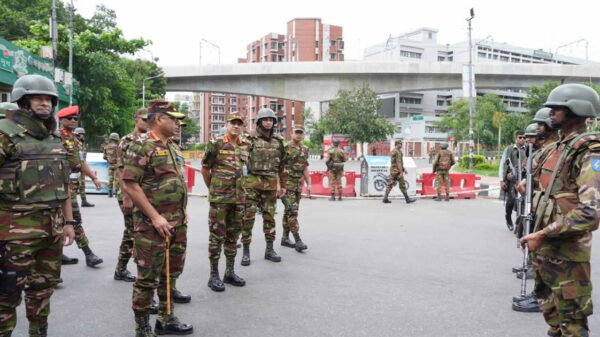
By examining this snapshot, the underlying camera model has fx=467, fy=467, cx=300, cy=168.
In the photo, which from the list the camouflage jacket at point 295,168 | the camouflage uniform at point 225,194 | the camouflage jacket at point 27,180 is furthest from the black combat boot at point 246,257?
the camouflage jacket at point 27,180

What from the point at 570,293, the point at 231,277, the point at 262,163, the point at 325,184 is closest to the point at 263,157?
the point at 262,163

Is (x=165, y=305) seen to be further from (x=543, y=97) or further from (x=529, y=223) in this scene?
(x=543, y=97)

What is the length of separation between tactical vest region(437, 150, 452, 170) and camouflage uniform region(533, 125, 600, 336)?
1091 cm

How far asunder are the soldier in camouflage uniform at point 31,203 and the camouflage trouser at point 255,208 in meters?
2.69

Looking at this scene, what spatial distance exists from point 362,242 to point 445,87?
37062 millimetres

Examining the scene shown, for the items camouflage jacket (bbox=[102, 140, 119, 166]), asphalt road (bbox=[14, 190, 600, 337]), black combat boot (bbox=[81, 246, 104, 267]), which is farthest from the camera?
camouflage jacket (bbox=[102, 140, 119, 166])

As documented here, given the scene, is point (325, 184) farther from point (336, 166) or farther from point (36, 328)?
point (36, 328)

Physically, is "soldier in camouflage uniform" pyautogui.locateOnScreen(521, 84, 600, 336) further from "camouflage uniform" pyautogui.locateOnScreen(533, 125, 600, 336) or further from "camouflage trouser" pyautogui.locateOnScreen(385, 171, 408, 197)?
"camouflage trouser" pyautogui.locateOnScreen(385, 171, 408, 197)

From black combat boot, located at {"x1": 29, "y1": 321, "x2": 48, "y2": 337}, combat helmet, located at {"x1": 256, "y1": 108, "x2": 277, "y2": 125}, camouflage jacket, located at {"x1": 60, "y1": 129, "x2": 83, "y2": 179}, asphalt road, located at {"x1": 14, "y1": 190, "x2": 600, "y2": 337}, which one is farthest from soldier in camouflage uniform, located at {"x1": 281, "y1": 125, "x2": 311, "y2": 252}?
black combat boot, located at {"x1": 29, "y1": 321, "x2": 48, "y2": 337}

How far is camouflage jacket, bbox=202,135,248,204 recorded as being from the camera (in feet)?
17.0

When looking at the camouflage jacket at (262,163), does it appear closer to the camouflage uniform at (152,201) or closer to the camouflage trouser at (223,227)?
the camouflage trouser at (223,227)

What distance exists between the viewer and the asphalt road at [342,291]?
416cm

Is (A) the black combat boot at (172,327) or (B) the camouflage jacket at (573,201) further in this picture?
(A) the black combat boot at (172,327)

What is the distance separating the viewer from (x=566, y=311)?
3.05m
